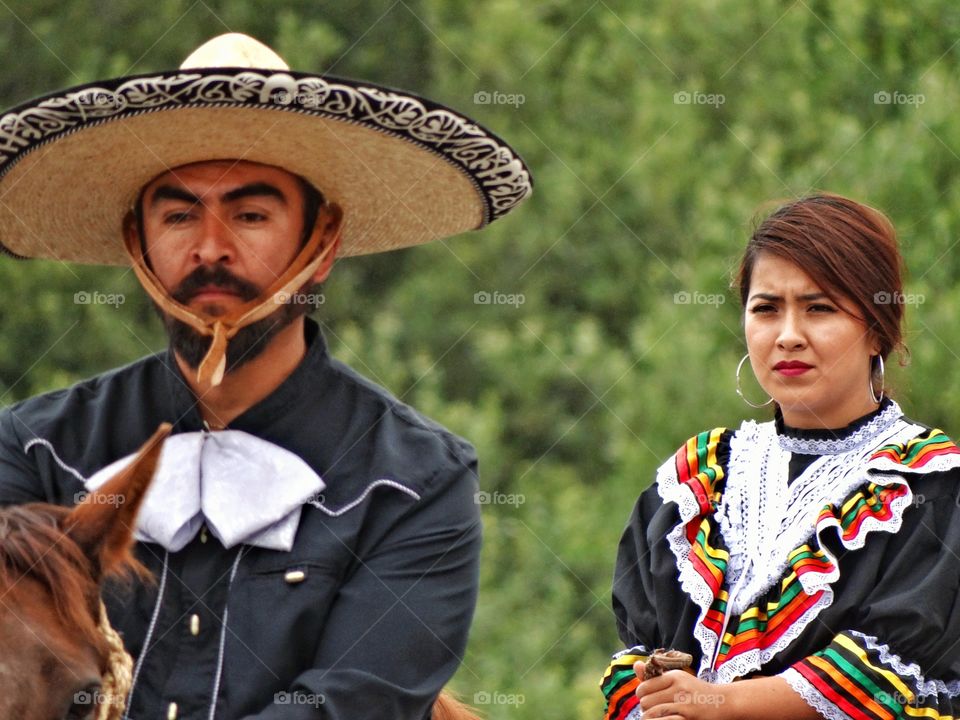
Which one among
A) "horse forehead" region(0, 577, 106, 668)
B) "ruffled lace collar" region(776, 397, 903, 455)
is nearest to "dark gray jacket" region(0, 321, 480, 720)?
"horse forehead" region(0, 577, 106, 668)

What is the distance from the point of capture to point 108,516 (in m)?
3.08

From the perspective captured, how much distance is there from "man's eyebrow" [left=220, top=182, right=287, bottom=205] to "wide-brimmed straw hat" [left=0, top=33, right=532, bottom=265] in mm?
61

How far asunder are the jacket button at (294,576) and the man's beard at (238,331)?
47 centimetres

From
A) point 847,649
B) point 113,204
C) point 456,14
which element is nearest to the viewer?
point 847,649

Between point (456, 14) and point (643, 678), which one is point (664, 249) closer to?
point (456, 14)

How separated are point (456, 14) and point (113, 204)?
10.5 meters

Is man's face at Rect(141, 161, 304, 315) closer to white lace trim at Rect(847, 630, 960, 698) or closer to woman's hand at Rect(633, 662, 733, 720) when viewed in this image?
woman's hand at Rect(633, 662, 733, 720)

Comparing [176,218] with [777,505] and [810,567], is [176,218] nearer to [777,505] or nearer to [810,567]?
[777,505]

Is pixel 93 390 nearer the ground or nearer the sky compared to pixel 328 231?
nearer the ground

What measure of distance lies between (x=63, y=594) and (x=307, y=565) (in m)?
0.78

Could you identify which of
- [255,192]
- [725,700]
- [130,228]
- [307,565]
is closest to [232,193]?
[255,192]

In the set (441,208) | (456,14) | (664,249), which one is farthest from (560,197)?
(441,208)

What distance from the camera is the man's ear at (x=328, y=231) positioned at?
4.00 meters

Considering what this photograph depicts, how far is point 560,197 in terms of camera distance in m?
13.0
